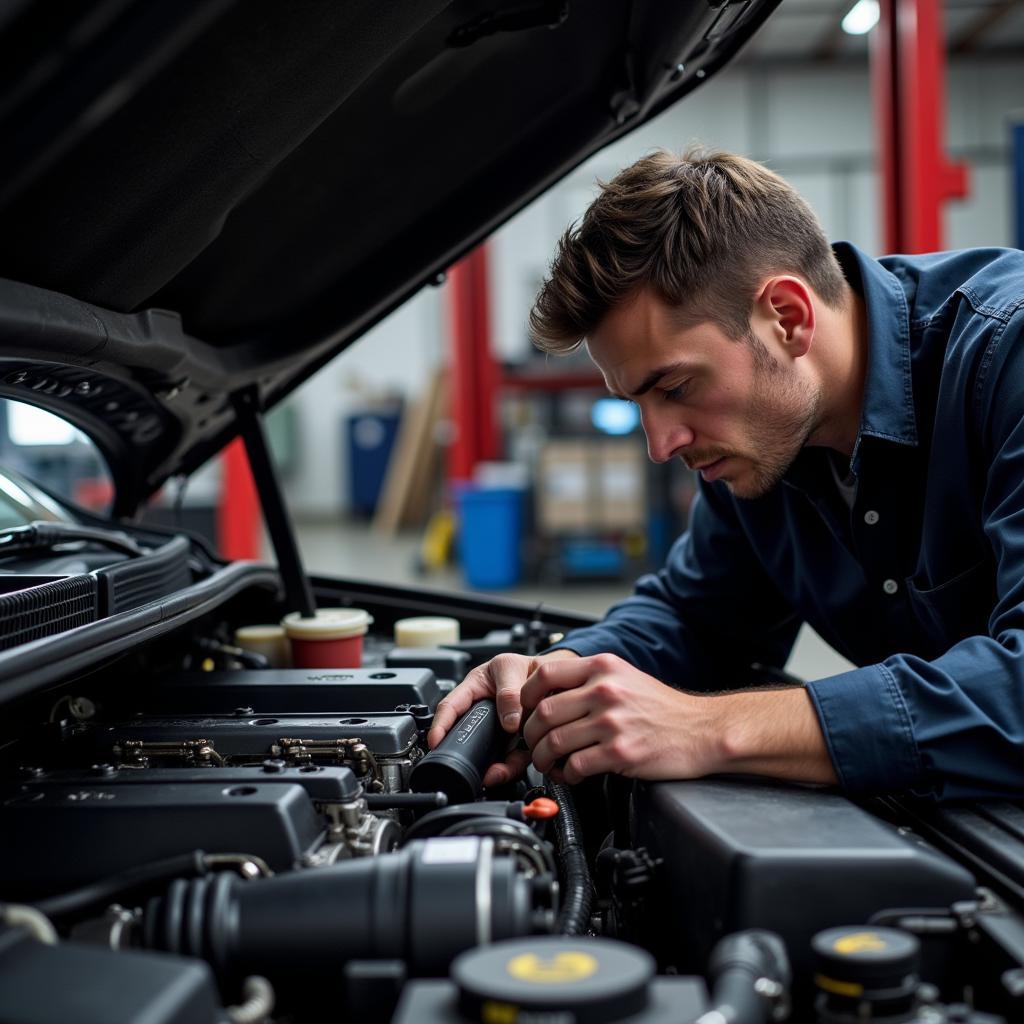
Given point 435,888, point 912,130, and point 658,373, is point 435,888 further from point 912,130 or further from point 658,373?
point 912,130

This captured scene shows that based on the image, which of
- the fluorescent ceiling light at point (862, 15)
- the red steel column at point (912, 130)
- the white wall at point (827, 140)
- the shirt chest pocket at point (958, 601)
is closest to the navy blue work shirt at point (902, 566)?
the shirt chest pocket at point (958, 601)

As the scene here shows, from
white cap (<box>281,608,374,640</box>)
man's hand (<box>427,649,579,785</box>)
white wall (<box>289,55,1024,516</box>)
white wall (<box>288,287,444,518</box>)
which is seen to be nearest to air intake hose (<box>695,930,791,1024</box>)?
man's hand (<box>427,649,579,785</box>)

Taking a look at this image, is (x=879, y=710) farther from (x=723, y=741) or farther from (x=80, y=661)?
(x=80, y=661)

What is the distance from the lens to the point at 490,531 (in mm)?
6430

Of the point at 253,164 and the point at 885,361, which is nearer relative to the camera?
the point at 253,164

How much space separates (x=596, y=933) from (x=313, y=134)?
0.89 meters

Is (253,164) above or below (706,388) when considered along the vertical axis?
above

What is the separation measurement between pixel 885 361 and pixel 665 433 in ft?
0.92

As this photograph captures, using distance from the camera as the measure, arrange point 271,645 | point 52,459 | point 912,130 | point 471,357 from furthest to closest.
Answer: point 52,459 < point 471,357 < point 912,130 < point 271,645

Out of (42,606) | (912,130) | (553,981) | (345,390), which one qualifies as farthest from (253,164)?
(345,390)

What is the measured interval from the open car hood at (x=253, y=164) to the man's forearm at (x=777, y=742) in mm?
684

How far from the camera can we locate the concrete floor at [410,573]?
15.1 ft

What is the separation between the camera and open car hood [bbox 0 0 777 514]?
2.66ft

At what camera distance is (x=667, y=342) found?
50.3 inches
